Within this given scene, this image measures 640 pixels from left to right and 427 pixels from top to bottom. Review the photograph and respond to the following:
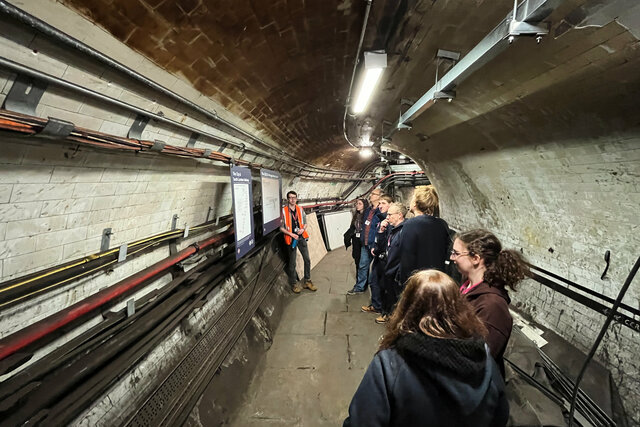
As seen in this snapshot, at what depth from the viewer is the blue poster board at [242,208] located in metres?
3.21

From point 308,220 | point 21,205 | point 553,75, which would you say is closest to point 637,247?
point 553,75

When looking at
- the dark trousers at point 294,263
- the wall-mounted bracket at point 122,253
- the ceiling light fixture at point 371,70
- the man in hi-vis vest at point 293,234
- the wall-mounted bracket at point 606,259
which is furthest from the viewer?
the dark trousers at point 294,263

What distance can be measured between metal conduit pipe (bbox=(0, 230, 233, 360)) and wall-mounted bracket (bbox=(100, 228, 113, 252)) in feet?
1.11

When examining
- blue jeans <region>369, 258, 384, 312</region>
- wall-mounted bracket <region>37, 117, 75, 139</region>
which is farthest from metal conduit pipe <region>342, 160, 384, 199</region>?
wall-mounted bracket <region>37, 117, 75, 139</region>

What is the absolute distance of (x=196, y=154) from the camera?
2777 millimetres

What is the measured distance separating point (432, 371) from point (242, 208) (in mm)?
2939

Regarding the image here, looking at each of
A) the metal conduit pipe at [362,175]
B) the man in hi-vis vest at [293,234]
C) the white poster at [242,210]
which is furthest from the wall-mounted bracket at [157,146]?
the metal conduit pipe at [362,175]

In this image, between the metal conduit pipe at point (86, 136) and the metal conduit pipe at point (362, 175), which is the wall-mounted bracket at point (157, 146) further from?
the metal conduit pipe at point (362, 175)

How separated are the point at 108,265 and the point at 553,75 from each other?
432 cm

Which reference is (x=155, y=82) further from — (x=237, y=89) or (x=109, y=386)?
(x=109, y=386)

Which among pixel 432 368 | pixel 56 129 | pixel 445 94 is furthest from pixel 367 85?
pixel 432 368

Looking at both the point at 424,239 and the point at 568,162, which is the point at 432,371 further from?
the point at 568,162

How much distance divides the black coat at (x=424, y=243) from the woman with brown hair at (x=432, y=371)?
72.2 inches

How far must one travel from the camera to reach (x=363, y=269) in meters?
5.58
